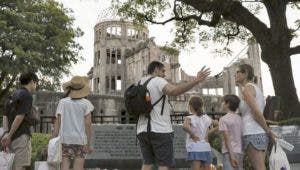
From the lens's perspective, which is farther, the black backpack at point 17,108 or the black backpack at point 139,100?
the black backpack at point 17,108

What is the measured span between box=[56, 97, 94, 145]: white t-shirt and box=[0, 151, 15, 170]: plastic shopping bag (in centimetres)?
84

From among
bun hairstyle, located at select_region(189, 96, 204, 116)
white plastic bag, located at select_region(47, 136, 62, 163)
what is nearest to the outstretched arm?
bun hairstyle, located at select_region(189, 96, 204, 116)

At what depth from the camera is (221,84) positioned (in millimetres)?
46469

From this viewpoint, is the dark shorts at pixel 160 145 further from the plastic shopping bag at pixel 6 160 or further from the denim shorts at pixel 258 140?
the plastic shopping bag at pixel 6 160

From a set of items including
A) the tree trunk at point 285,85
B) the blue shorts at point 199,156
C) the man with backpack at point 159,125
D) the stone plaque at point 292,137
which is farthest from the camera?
the tree trunk at point 285,85

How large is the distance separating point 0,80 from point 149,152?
2748 centimetres

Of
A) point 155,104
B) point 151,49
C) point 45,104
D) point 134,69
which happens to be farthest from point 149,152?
point 134,69

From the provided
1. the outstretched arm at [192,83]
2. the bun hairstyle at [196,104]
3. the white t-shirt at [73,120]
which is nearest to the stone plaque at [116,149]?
the bun hairstyle at [196,104]

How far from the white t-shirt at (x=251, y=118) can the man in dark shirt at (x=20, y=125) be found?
3.37 m

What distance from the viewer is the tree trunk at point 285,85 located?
13.0 metres

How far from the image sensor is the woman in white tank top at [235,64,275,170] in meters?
5.66

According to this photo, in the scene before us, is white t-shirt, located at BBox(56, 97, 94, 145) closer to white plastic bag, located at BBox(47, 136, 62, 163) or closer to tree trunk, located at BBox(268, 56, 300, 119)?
white plastic bag, located at BBox(47, 136, 62, 163)

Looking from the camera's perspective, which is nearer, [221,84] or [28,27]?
[28,27]

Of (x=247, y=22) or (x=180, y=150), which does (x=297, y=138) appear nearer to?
(x=180, y=150)
